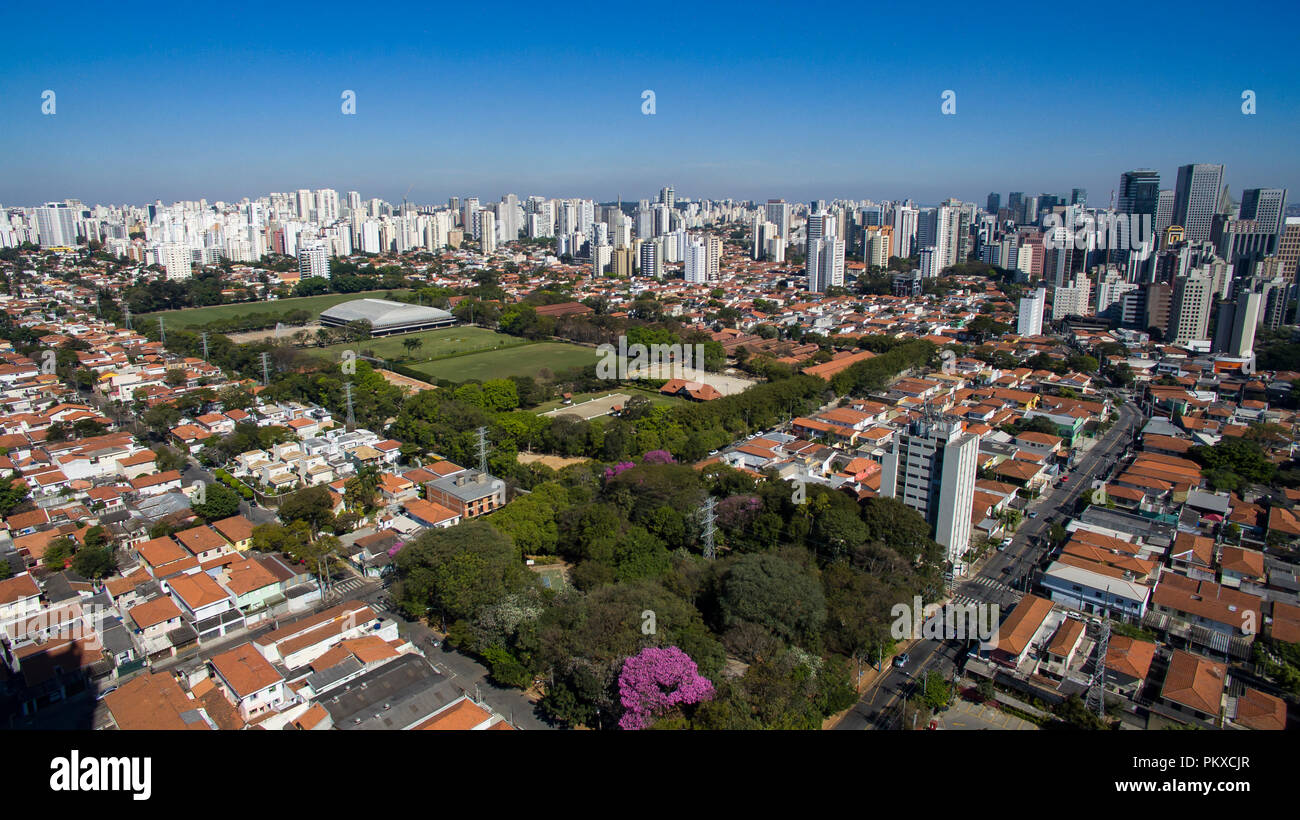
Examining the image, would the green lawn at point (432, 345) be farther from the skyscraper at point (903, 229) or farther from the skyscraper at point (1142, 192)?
the skyscraper at point (1142, 192)

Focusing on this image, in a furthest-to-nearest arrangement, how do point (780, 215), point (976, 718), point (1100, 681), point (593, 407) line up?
point (780, 215), point (593, 407), point (1100, 681), point (976, 718)

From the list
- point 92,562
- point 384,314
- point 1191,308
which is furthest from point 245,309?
point 1191,308

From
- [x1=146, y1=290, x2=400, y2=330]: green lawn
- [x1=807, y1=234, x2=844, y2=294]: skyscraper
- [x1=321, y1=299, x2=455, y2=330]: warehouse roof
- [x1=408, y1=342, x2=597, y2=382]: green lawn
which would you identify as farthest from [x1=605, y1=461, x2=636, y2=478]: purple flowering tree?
[x1=807, y1=234, x2=844, y2=294]: skyscraper

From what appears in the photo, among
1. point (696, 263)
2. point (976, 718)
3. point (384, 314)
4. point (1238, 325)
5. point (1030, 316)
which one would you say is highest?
point (696, 263)

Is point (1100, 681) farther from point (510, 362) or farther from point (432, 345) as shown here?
point (432, 345)

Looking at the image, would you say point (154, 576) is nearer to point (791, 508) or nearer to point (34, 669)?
point (34, 669)

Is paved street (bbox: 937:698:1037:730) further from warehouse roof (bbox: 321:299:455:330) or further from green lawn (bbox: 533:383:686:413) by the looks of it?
warehouse roof (bbox: 321:299:455:330)
